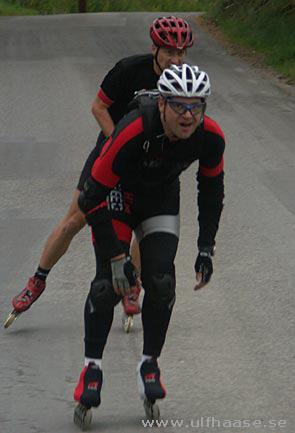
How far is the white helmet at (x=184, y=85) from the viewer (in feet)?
15.6

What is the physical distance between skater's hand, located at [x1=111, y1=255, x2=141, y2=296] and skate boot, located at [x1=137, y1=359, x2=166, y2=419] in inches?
18.1

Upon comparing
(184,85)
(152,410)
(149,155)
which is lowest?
(152,410)

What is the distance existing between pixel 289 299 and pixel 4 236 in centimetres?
294

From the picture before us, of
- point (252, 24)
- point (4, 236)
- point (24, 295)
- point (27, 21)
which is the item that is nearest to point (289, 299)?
point (24, 295)

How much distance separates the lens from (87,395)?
486 centimetres

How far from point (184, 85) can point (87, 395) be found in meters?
1.56

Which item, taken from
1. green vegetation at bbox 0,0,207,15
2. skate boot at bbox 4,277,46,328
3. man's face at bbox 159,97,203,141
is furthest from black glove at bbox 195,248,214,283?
green vegetation at bbox 0,0,207,15

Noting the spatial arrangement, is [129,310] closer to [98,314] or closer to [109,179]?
[98,314]

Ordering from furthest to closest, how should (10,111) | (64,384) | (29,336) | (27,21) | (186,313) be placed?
(27,21) → (10,111) → (186,313) → (29,336) → (64,384)

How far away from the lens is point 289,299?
7082 mm

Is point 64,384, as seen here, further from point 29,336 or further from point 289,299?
point 289,299

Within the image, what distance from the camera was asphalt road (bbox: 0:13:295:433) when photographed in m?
5.20

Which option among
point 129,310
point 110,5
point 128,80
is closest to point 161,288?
point 129,310

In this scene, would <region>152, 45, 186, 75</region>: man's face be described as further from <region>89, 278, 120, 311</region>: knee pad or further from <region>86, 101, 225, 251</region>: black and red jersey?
<region>89, 278, 120, 311</region>: knee pad
